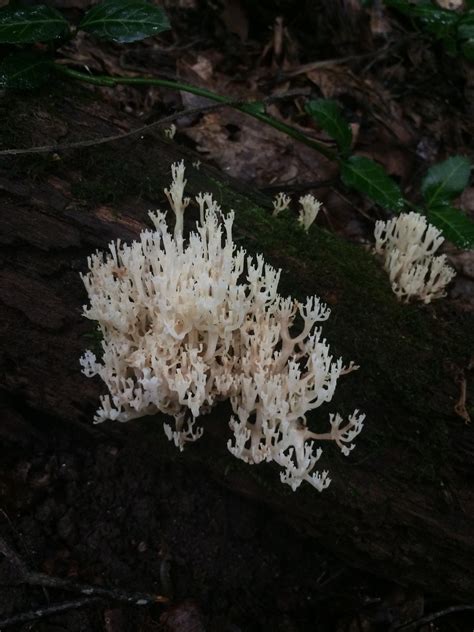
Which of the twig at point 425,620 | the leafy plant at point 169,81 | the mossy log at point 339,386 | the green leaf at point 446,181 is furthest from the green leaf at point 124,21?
the twig at point 425,620

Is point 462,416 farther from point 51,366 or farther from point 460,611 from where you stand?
point 51,366

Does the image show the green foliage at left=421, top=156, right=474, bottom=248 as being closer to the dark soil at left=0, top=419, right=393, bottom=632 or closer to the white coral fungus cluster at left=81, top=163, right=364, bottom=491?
the white coral fungus cluster at left=81, top=163, right=364, bottom=491

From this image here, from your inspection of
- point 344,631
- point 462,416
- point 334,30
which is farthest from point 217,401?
point 334,30

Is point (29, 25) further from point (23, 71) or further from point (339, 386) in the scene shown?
Answer: point (339, 386)

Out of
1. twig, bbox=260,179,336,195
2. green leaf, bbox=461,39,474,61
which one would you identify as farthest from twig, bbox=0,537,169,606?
green leaf, bbox=461,39,474,61

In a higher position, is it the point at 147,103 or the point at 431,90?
the point at 431,90

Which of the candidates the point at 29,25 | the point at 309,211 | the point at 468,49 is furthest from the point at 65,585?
the point at 468,49
